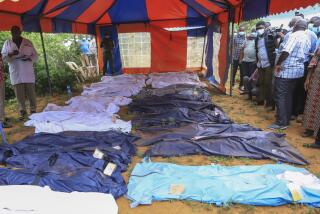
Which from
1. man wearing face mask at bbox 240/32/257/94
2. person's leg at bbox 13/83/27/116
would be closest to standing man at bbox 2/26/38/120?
person's leg at bbox 13/83/27/116

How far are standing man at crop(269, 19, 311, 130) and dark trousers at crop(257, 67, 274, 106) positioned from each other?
0.95 m

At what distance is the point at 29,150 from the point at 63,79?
495 cm

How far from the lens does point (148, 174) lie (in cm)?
295

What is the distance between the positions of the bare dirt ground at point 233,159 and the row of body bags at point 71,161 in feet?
0.69

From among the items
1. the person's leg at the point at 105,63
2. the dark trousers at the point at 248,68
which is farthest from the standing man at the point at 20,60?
the person's leg at the point at 105,63

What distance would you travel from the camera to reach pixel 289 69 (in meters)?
4.06

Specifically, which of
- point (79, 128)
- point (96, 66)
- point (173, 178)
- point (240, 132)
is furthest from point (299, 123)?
point (96, 66)

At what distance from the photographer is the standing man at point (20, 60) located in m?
4.75

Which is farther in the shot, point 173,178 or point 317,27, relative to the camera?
point 317,27

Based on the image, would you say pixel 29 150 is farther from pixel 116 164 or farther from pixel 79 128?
pixel 116 164

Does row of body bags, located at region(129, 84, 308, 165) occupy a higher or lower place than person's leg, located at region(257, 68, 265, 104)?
lower

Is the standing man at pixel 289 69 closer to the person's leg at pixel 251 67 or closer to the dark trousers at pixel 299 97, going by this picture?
the dark trousers at pixel 299 97

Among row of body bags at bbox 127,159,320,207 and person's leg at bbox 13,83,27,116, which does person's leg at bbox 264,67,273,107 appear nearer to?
row of body bags at bbox 127,159,320,207

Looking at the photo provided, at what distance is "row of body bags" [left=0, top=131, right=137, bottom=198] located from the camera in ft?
8.63
